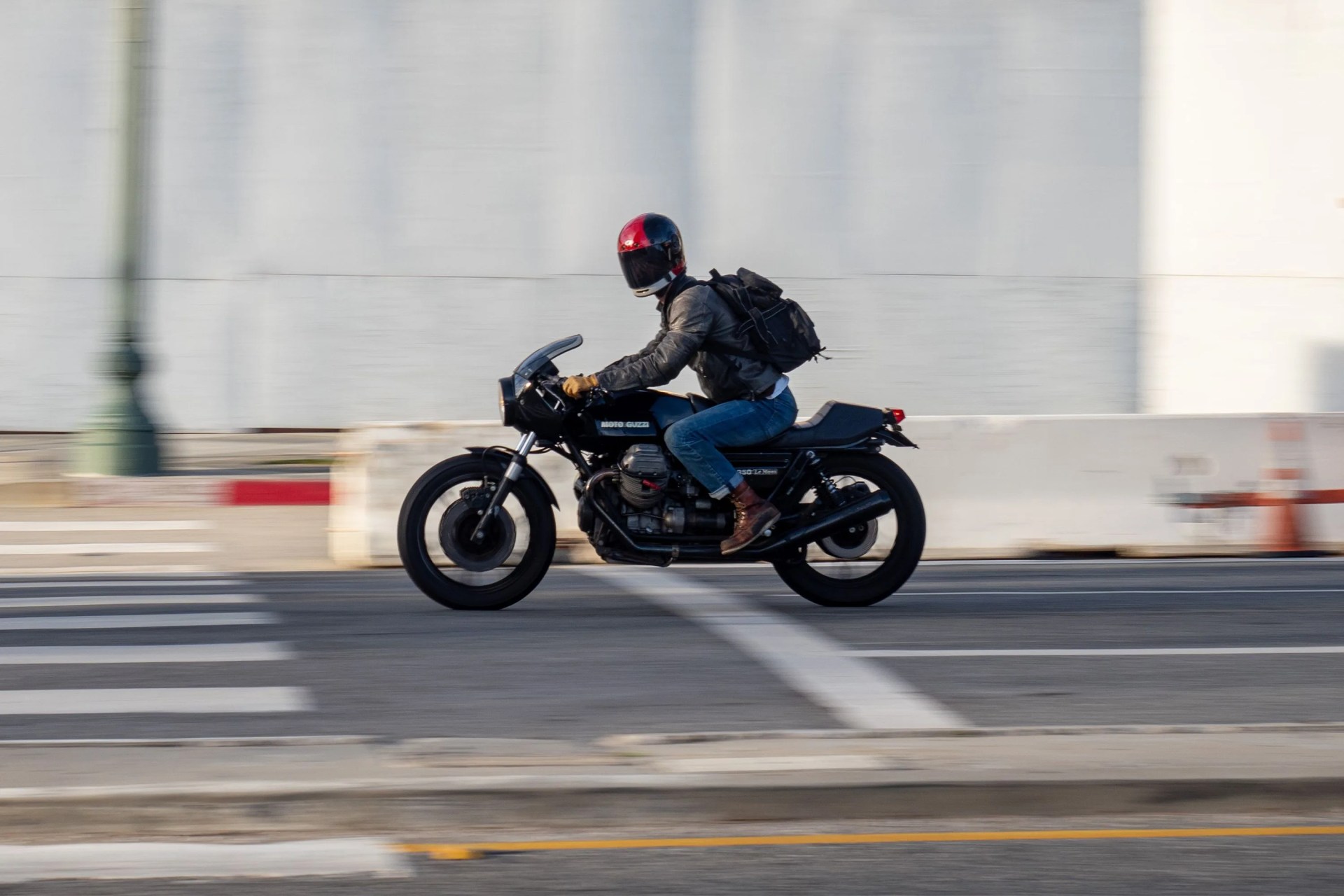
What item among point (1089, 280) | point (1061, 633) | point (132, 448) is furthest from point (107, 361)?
point (1089, 280)

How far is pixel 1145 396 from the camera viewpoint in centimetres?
1995

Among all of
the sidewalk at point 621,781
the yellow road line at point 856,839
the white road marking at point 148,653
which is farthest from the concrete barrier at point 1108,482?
the yellow road line at point 856,839

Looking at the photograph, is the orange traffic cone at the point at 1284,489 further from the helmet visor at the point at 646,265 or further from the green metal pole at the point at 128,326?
the green metal pole at the point at 128,326

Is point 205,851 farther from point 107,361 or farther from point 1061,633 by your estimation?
point 107,361

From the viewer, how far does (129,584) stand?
32.7 ft

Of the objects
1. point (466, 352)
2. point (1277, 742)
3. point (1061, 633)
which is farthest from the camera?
point (466, 352)

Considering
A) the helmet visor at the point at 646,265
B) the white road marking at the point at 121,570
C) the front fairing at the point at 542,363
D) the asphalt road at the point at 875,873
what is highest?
the helmet visor at the point at 646,265

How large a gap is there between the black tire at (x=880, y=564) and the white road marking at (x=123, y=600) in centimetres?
271

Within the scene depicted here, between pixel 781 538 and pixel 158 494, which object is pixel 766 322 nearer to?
pixel 781 538

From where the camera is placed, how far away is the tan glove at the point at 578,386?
8352 mm

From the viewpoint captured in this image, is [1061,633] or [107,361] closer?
[1061,633]

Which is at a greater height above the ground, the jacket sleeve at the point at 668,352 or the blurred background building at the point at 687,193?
the blurred background building at the point at 687,193

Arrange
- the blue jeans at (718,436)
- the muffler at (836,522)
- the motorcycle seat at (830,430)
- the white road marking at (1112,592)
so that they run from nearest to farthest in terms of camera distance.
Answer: the blue jeans at (718,436)
the muffler at (836,522)
the motorcycle seat at (830,430)
the white road marking at (1112,592)

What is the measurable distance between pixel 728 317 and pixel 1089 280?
12.3 meters
